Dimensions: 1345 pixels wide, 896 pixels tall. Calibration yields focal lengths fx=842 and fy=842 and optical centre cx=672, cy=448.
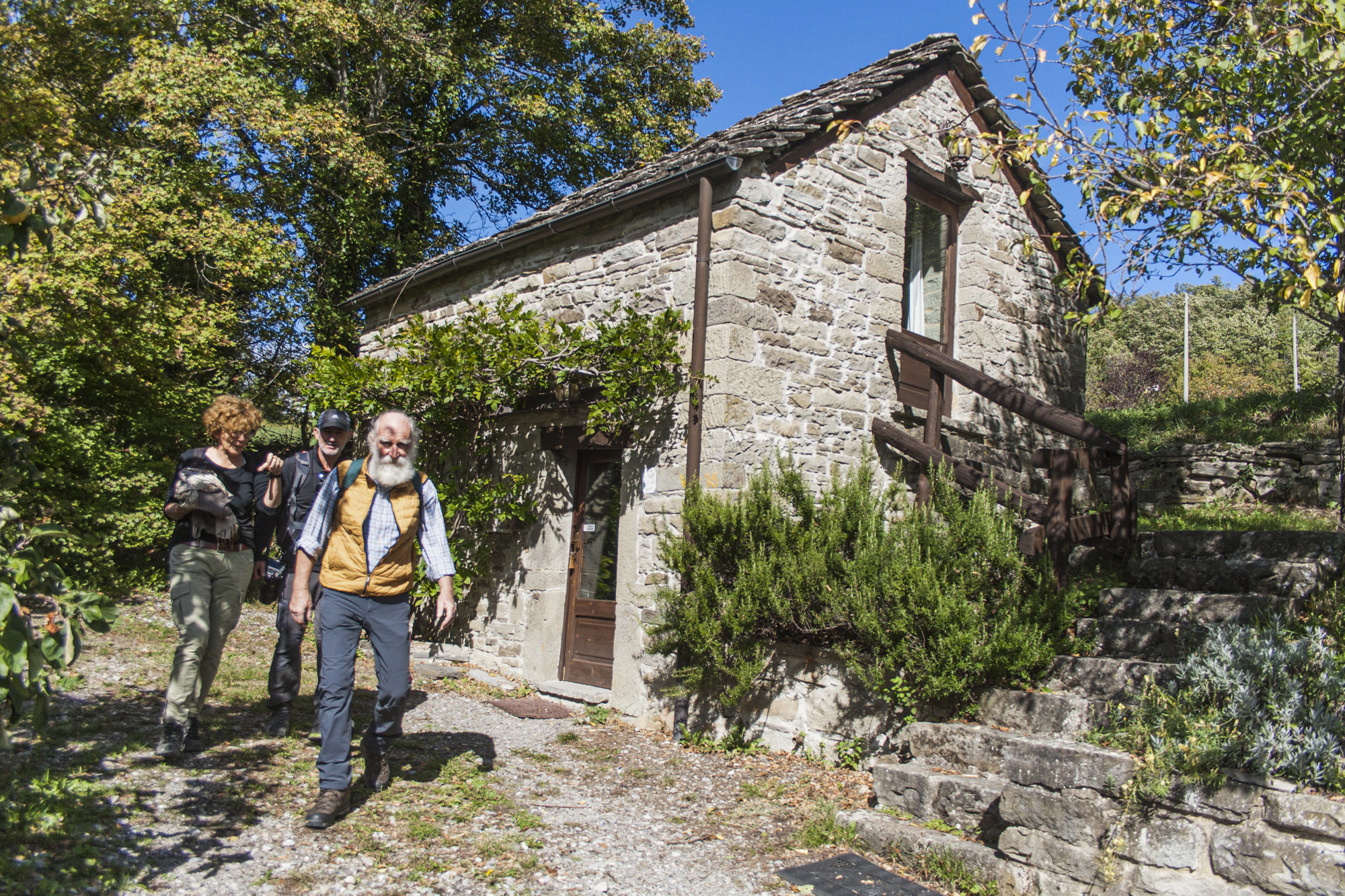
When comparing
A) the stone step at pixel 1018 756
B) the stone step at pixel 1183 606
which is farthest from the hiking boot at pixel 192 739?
the stone step at pixel 1183 606

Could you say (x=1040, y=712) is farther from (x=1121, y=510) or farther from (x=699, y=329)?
(x=699, y=329)

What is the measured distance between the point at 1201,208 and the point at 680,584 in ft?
12.3

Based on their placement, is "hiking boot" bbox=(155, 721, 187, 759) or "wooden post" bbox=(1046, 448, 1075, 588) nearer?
"hiking boot" bbox=(155, 721, 187, 759)

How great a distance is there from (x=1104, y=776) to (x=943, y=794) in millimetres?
899

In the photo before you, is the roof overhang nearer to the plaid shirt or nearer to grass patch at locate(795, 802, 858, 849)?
the plaid shirt

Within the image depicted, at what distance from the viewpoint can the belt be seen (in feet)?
14.0

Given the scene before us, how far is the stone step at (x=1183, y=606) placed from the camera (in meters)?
4.65

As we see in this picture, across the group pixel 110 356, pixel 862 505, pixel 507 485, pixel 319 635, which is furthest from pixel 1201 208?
pixel 110 356

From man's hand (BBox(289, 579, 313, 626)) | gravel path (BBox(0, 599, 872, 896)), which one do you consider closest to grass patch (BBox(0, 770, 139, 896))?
gravel path (BBox(0, 599, 872, 896))

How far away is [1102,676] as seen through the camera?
4562mm

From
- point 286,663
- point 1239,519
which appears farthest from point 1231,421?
point 286,663

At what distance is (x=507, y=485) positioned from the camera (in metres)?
7.84

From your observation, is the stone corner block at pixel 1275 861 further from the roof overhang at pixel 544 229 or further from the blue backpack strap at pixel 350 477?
the roof overhang at pixel 544 229

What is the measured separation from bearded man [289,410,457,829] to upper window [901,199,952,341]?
17.9 ft
